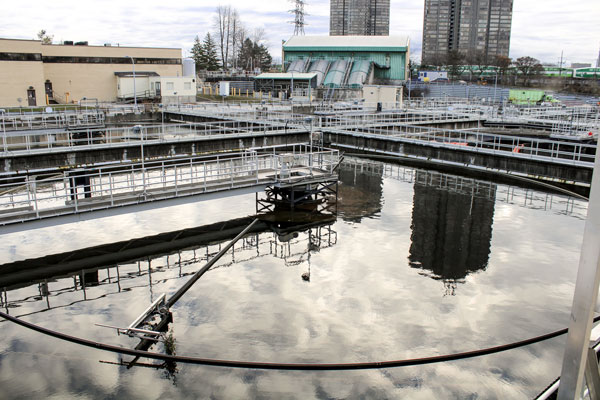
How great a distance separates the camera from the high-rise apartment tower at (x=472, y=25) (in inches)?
6836

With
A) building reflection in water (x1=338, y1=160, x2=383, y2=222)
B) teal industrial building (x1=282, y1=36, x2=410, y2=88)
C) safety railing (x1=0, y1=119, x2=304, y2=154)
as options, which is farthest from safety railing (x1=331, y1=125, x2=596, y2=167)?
teal industrial building (x1=282, y1=36, x2=410, y2=88)

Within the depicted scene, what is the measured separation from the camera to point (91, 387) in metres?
9.87

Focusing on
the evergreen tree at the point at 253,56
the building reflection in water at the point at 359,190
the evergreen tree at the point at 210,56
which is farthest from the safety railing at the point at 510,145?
the evergreen tree at the point at 253,56

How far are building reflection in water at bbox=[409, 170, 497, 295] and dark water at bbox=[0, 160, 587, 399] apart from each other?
0.09m

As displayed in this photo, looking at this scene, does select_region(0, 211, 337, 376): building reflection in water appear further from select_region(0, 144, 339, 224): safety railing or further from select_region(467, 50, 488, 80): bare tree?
select_region(467, 50, 488, 80): bare tree

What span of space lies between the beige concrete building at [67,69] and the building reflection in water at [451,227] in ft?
115

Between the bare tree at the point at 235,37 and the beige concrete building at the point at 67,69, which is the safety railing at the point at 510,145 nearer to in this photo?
the beige concrete building at the point at 67,69

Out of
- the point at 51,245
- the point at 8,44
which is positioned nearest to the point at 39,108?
the point at 8,44

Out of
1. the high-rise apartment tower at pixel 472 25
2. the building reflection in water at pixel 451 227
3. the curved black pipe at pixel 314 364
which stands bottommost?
the curved black pipe at pixel 314 364

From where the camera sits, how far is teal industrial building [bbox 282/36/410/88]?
70375mm

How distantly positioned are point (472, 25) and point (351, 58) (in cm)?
12184

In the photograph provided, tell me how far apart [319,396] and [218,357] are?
238 cm

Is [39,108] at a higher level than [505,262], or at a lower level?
higher

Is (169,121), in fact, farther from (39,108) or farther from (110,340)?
(110,340)
